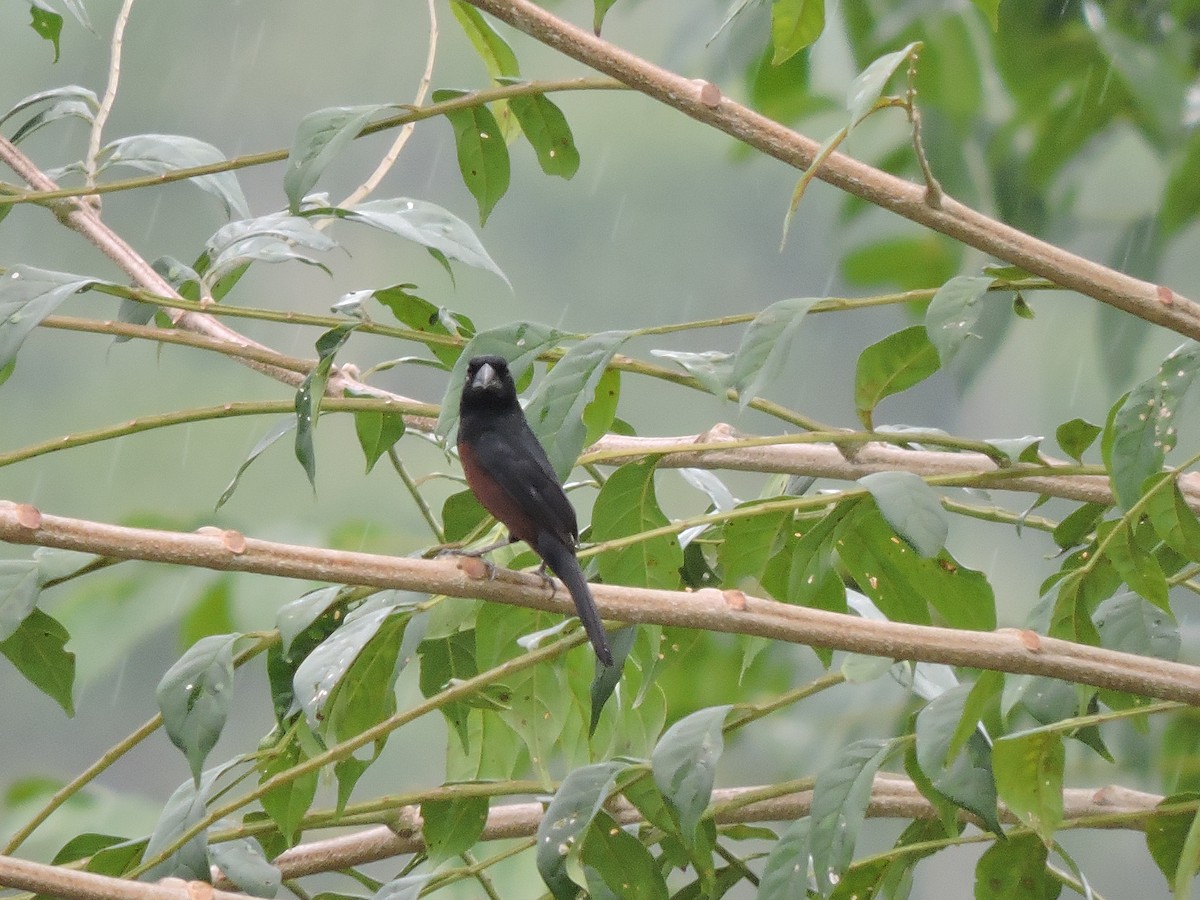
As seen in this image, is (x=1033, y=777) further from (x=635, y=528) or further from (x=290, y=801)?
(x=290, y=801)

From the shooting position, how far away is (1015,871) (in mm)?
1460

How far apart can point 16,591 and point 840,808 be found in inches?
34.4

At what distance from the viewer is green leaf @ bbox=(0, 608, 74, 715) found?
5.13 ft

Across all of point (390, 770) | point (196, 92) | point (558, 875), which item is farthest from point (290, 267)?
point (558, 875)

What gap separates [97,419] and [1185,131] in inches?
247

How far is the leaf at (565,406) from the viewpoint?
1.26m

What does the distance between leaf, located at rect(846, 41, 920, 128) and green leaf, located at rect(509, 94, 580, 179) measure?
1.88 feet

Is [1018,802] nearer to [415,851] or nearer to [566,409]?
[566,409]

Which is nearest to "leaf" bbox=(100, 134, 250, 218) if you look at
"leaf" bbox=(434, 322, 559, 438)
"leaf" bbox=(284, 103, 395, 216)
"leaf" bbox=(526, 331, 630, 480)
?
"leaf" bbox=(284, 103, 395, 216)

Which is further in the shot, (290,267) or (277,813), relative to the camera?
(290,267)

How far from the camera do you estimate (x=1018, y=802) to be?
1.22 meters

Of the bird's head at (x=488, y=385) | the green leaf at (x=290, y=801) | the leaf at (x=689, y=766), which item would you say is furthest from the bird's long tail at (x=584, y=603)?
the green leaf at (x=290, y=801)

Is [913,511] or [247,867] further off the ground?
[913,511]

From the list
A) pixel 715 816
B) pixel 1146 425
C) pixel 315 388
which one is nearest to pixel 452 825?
pixel 715 816
